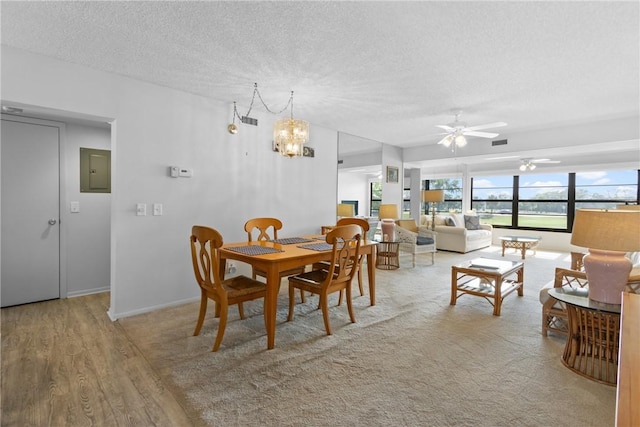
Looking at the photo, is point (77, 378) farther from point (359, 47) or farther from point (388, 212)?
point (388, 212)

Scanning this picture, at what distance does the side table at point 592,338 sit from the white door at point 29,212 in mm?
4836

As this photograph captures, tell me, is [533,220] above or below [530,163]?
below

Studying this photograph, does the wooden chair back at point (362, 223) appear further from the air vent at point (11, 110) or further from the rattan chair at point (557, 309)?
the air vent at point (11, 110)

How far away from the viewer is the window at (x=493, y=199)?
8.48m

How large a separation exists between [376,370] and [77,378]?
1948mm

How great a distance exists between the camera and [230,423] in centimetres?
164

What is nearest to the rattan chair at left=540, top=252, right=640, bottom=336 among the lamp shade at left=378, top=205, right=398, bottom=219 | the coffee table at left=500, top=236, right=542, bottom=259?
the lamp shade at left=378, top=205, right=398, bottom=219

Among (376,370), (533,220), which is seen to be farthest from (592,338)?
(533,220)

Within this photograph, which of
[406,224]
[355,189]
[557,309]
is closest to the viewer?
[557,309]

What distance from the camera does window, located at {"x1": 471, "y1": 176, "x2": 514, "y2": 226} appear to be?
848 centimetres

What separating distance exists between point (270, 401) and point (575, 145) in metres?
5.73

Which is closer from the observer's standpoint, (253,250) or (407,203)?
(253,250)

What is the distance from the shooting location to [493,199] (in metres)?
8.68

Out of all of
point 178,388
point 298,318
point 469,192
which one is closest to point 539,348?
point 298,318
